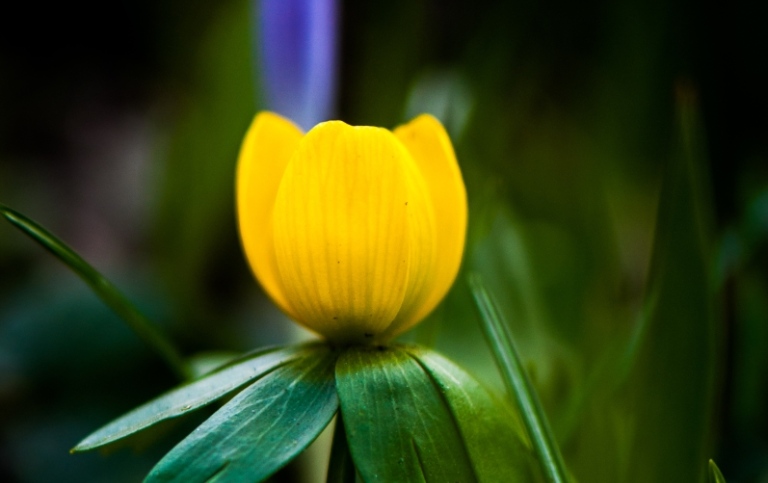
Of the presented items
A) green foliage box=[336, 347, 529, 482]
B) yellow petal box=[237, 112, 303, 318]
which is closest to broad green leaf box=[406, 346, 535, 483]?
green foliage box=[336, 347, 529, 482]

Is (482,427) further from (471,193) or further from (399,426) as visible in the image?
(471,193)

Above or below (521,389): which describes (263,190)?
above

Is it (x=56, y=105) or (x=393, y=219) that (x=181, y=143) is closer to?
(x=56, y=105)

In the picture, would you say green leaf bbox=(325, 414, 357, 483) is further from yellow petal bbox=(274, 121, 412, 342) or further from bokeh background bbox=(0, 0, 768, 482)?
bokeh background bbox=(0, 0, 768, 482)

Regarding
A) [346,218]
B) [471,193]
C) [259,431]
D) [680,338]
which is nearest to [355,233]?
[346,218]

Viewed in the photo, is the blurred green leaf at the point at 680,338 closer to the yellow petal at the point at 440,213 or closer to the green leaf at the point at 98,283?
the yellow petal at the point at 440,213
